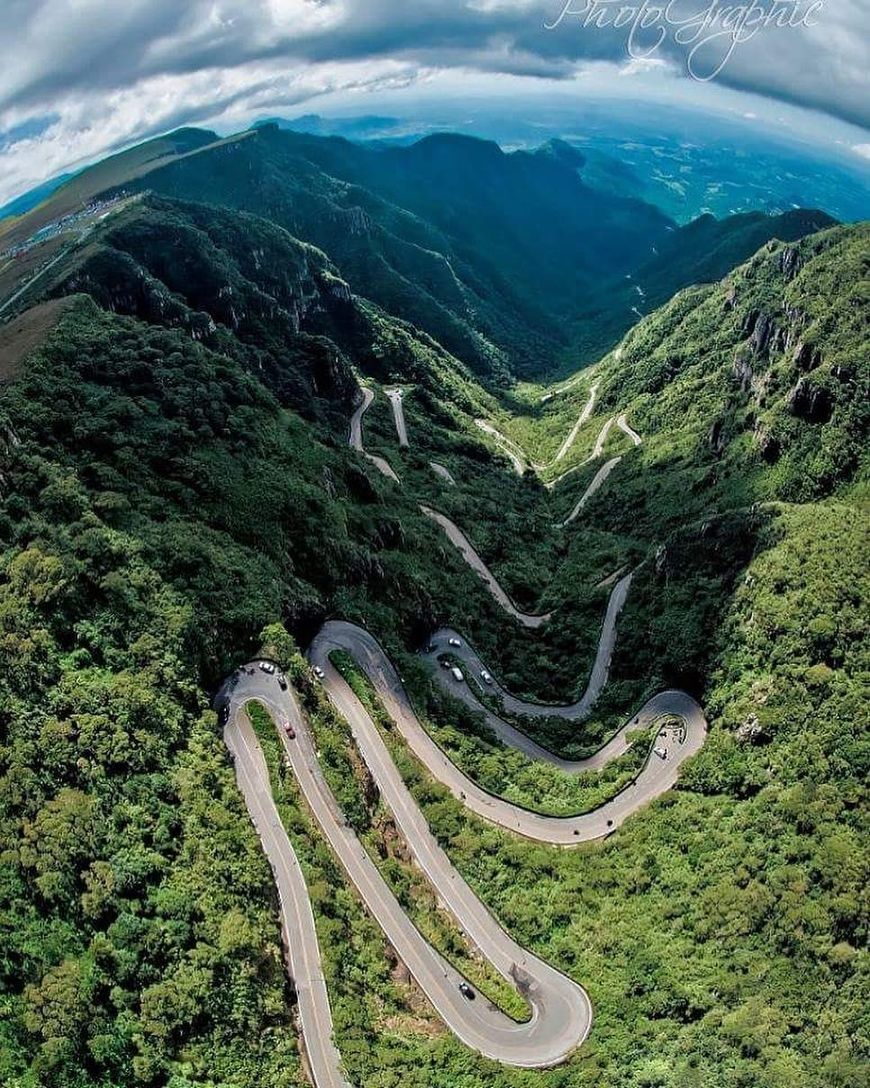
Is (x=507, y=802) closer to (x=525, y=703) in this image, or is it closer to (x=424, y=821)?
(x=424, y=821)

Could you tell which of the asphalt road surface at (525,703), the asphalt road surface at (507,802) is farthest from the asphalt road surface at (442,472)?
the asphalt road surface at (507,802)

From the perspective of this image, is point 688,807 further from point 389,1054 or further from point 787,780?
point 389,1054

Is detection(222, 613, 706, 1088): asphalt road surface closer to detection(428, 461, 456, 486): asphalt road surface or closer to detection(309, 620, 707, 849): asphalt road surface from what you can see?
detection(309, 620, 707, 849): asphalt road surface

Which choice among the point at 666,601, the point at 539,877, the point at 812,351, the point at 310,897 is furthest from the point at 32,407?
the point at 812,351

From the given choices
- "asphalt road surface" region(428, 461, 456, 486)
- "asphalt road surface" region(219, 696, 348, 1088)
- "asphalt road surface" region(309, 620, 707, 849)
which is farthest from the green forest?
"asphalt road surface" region(428, 461, 456, 486)

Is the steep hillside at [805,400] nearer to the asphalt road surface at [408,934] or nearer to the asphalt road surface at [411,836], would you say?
the asphalt road surface at [411,836]
